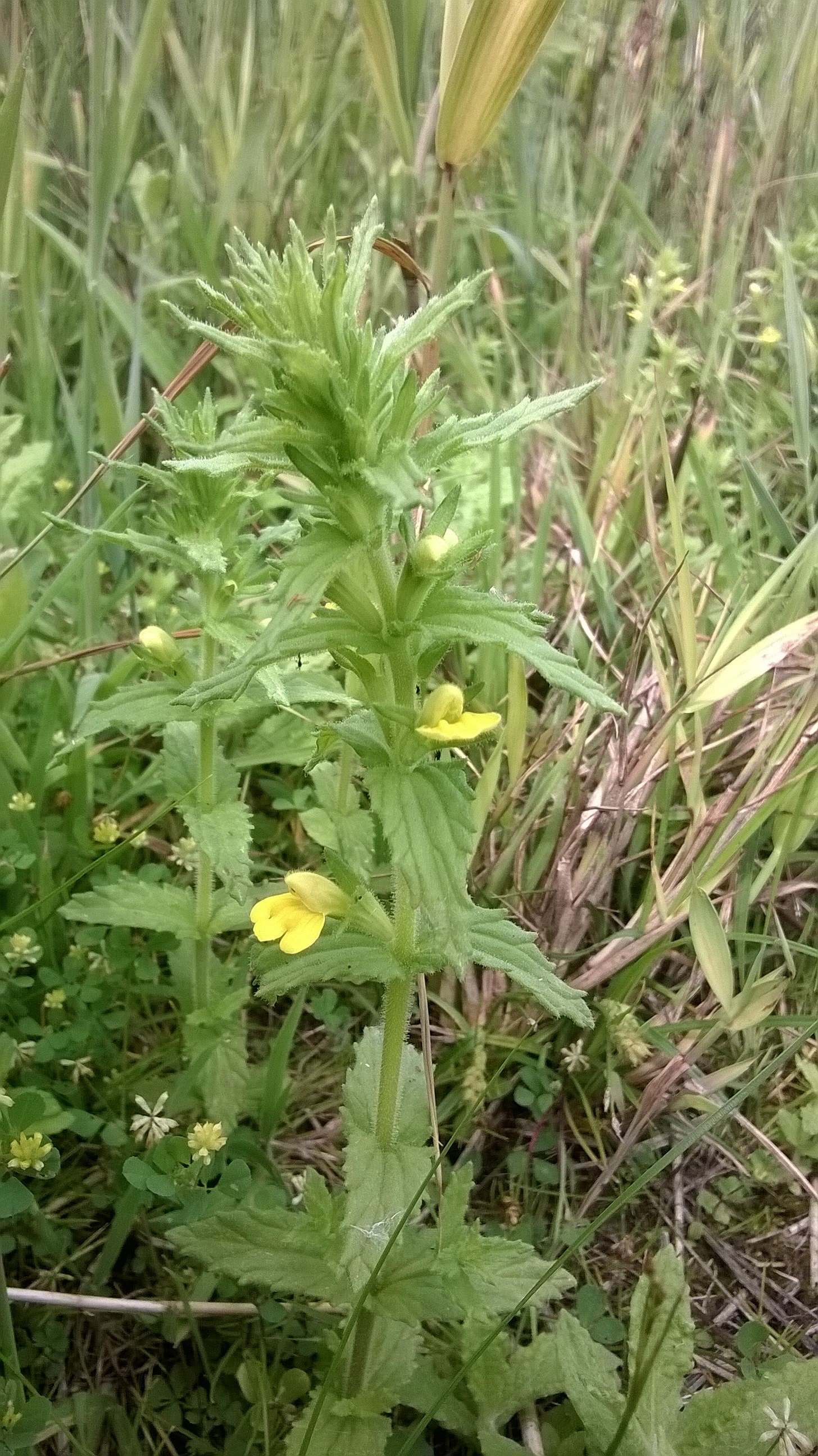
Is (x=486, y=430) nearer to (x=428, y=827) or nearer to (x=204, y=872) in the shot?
(x=428, y=827)

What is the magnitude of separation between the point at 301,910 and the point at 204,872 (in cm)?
47

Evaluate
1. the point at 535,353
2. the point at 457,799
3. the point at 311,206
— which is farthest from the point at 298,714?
the point at 311,206

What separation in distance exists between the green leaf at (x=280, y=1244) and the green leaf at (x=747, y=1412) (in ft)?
1.48

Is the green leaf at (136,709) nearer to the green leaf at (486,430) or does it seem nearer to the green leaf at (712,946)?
the green leaf at (486,430)

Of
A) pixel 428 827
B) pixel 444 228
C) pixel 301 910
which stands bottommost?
pixel 301 910

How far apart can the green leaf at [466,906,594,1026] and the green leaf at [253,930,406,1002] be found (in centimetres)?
9

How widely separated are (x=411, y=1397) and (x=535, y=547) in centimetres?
131

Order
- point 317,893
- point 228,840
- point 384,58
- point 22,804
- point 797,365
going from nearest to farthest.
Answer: point 317,893
point 228,840
point 384,58
point 22,804
point 797,365

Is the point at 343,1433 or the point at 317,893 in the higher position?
the point at 317,893

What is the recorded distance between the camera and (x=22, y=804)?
149cm

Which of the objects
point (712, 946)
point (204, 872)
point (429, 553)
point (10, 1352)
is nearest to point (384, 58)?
point (429, 553)

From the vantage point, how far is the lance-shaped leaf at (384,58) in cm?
134

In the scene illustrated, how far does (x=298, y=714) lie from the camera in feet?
4.52

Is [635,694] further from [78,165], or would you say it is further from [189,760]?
[78,165]
